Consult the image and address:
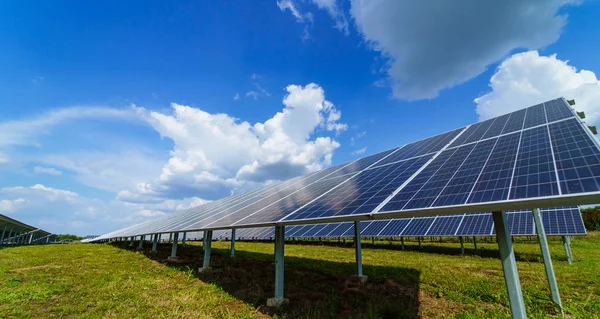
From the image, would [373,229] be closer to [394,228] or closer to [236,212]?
[394,228]

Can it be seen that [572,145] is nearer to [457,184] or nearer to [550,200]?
[457,184]

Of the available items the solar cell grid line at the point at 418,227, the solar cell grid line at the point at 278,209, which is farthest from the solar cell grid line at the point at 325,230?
the solar cell grid line at the point at 278,209

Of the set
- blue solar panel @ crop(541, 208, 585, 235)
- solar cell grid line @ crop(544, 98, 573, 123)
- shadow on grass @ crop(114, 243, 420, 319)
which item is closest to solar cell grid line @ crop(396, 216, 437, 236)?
blue solar panel @ crop(541, 208, 585, 235)

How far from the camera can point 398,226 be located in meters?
22.4

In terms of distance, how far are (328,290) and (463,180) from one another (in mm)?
6263

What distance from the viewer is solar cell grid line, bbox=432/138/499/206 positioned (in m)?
4.39

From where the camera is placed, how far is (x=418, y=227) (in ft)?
68.9

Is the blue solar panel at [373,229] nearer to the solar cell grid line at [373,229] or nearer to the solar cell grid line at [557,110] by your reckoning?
the solar cell grid line at [373,229]

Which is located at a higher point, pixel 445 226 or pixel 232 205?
pixel 232 205

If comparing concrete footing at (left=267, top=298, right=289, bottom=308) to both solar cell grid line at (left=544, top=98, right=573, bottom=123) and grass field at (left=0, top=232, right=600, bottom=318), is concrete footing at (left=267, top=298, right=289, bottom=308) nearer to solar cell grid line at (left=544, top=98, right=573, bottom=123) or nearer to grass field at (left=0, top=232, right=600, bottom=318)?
grass field at (left=0, top=232, right=600, bottom=318)

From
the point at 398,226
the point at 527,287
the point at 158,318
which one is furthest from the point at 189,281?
the point at 398,226

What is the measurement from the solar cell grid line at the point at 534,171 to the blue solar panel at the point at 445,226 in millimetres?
13535

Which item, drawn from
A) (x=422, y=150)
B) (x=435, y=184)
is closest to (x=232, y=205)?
(x=422, y=150)

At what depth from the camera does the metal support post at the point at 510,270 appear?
4363mm
